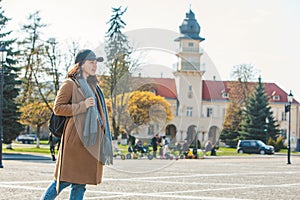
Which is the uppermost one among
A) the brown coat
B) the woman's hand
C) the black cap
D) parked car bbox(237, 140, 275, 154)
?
the black cap

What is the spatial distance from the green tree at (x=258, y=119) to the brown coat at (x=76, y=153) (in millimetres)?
58524

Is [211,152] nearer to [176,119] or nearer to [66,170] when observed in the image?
[176,119]

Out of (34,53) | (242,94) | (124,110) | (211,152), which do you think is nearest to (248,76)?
(242,94)

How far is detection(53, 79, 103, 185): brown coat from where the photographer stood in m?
5.86

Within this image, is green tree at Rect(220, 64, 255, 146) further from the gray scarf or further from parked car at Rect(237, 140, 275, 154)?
the gray scarf

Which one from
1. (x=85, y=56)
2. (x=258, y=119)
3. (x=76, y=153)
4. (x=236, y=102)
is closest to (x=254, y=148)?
(x=258, y=119)

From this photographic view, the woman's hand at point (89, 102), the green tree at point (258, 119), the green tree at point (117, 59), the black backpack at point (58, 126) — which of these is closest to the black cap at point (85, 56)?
the woman's hand at point (89, 102)

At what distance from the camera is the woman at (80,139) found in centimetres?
586

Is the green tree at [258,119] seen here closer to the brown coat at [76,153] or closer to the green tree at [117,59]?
the green tree at [117,59]

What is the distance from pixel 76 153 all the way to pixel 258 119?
59.4 metres

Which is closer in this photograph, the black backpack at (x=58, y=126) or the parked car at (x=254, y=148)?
the black backpack at (x=58, y=126)

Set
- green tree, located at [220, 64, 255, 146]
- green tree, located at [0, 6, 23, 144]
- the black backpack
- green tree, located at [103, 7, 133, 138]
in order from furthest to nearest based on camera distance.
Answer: green tree, located at [220, 64, 255, 146] → green tree, located at [0, 6, 23, 144] → green tree, located at [103, 7, 133, 138] → the black backpack

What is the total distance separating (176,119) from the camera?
5581 centimetres

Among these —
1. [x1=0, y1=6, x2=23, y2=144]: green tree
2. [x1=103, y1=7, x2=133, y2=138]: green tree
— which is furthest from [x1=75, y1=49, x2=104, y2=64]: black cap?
[x1=0, y1=6, x2=23, y2=144]: green tree
